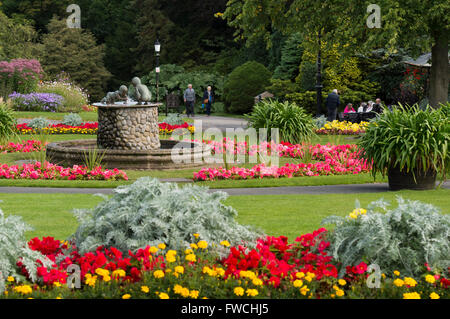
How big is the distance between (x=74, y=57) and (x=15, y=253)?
45845 millimetres

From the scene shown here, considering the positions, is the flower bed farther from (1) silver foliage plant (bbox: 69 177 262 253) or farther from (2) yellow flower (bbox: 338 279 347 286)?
(2) yellow flower (bbox: 338 279 347 286)

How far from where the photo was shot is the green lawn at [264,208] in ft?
25.5

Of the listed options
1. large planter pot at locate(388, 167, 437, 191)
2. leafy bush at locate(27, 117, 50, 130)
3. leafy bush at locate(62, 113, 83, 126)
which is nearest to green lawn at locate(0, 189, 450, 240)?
large planter pot at locate(388, 167, 437, 191)

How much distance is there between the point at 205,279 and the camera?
4.80m

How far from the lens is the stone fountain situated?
15.1m

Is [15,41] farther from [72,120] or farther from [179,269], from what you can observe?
[179,269]

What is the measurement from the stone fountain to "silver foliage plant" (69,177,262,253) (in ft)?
29.7

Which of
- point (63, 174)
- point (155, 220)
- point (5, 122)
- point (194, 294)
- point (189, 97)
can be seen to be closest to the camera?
point (194, 294)

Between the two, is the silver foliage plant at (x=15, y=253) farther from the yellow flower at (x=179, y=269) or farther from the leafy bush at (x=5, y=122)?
the leafy bush at (x=5, y=122)

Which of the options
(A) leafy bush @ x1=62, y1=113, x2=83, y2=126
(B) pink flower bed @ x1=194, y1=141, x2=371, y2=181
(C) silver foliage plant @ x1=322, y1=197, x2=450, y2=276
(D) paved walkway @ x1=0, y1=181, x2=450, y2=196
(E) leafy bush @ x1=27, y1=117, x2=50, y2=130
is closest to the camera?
(C) silver foliage plant @ x1=322, y1=197, x2=450, y2=276

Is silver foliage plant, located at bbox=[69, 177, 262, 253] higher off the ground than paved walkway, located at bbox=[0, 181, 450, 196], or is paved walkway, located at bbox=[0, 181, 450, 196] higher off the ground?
silver foliage plant, located at bbox=[69, 177, 262, 253]

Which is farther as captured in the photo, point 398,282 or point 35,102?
point 35,102

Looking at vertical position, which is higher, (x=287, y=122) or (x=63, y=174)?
(x=287, y=122)

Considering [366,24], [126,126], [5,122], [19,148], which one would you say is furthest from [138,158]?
[366,24]
